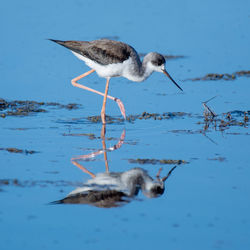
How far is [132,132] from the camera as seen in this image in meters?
8.47

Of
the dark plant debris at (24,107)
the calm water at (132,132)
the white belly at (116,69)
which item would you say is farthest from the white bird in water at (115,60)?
the dark plant debris at (24,107)

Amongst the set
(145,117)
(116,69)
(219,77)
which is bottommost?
(145,117)

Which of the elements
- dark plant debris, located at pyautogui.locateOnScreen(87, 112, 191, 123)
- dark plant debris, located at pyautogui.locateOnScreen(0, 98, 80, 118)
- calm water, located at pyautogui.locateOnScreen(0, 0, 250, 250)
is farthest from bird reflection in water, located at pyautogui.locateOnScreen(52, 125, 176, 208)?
dark plant debris, located at pyautogui.locateOnScreen(0, 98, 80, 118)

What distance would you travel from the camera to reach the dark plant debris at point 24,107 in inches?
364

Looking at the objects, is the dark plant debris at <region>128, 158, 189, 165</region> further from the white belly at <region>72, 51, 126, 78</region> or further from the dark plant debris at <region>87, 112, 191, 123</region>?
the white belly at <region>72, 51, 126, 78</region>

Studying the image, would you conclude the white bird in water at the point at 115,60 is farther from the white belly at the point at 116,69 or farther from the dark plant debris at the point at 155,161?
the dark plant debris at the point at 155,161

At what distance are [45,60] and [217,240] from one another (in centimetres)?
767

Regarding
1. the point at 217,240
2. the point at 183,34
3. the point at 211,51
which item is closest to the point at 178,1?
the point at 183,34

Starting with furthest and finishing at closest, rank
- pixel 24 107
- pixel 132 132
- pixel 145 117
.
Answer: pixel 24 107 < pixel 145 117 < pixel 132 132

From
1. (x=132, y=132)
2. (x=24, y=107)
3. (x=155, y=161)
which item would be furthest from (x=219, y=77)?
(x=155, y=161)

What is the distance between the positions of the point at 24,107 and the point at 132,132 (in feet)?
6.57

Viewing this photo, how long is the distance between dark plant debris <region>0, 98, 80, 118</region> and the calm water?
0.19 metres

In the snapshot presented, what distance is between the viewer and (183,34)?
1366cm

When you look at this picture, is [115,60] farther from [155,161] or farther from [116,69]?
[155,161]
